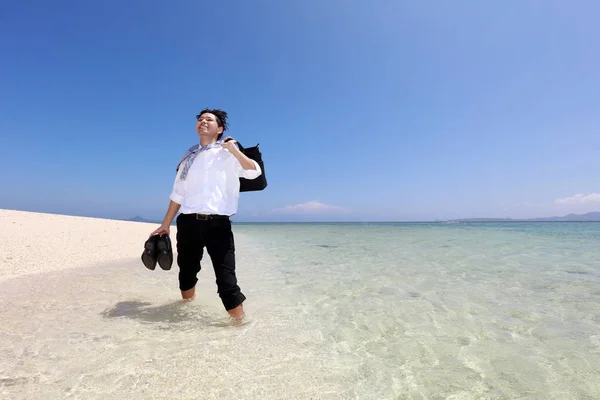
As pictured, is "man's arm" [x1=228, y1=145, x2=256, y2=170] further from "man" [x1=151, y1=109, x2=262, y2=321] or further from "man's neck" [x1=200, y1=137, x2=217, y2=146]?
"man's neck" [x1=200, y1=137, x2=217, y2=146]

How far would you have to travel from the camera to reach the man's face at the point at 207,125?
385cm

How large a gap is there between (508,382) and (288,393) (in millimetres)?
1847

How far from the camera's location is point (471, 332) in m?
3.48

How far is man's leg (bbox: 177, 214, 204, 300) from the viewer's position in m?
3.64

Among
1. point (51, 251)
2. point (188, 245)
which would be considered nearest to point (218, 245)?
point (188, 245)

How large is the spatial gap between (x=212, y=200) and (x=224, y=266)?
819 millimetres

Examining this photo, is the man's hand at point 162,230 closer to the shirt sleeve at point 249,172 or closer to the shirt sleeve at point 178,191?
the shirt sleeve at point 178,191

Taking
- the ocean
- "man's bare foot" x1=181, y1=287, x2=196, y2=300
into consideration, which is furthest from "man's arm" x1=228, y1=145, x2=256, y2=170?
"man's bare foot" x1=181, y1=287, x2=196, y2=300

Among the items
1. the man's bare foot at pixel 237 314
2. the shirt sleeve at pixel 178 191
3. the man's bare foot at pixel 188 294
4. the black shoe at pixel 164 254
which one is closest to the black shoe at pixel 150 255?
the black shoe at pixel 164 254

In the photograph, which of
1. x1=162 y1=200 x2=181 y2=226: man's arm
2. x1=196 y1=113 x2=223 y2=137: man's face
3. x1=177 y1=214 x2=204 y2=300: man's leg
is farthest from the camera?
x1=162 y1=200 x2=181 y2=226: man's arm

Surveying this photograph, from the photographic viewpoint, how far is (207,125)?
12.7 feet

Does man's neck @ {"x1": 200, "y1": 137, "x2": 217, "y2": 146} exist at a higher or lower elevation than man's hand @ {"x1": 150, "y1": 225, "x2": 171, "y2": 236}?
higher

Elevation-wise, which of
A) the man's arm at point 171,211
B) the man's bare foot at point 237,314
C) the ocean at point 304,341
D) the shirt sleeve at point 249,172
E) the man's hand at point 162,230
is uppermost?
the shirt sleeve at point 249,172

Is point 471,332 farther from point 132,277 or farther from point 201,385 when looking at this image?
point 132,277
